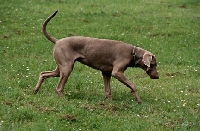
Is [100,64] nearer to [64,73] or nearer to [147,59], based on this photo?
[64,73]

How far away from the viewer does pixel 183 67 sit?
13852mm

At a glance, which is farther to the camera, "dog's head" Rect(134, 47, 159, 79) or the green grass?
"dog's head" Rect(134, 47, 159, 79)

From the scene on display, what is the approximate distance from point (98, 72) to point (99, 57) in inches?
122

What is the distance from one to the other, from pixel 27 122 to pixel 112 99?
9.11ft

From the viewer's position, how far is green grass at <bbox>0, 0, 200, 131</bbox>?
321 inches

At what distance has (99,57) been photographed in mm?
10055

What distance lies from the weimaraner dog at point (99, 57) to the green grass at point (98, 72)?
1.57ft

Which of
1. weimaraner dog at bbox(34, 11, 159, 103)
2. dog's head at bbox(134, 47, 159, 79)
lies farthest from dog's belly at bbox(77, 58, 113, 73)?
dog's head at bbox(134, 47, 159, 79)

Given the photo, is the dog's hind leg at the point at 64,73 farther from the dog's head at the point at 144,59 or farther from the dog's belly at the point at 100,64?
the dog's head at the point at 144,59

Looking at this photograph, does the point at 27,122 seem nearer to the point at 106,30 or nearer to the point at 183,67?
the point at 183,67

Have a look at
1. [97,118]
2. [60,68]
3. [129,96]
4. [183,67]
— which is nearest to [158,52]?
[183,67]

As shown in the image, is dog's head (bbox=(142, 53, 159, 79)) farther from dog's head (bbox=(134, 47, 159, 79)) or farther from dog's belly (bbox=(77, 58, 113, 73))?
dog's belly (bbox=(77, 58, 113, 73))

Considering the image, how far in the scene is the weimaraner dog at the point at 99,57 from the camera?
9.78 metres

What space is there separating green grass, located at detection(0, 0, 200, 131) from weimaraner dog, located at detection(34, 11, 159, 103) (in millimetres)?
479
